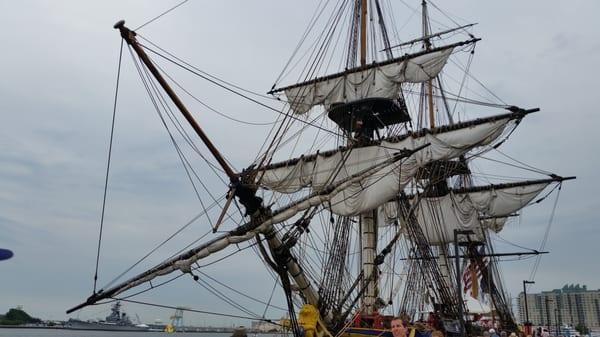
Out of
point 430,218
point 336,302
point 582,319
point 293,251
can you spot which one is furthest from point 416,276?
point 582,319

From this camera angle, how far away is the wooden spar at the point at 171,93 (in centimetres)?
1215

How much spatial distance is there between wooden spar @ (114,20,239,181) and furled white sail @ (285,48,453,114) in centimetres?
1065

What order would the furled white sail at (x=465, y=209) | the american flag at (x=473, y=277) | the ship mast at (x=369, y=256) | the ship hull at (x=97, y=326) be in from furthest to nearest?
the ship hull at (x=97, y=326)
the american flag at (x=473, y=277)
the furled white sail at (x=465, y=209)
the ship mast at (x=369, y=256)

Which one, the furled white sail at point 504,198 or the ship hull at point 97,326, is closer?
the furled white sail at point 504,198

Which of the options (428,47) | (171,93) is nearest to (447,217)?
(428,47)

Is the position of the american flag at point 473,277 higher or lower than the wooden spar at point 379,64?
lower

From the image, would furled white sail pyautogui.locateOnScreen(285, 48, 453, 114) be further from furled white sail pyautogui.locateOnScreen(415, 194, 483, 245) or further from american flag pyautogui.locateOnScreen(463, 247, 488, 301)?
american flag pyautogui.locateOnScreen(463, 247, 488, 301)

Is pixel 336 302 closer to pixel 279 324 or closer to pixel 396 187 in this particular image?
pixel 279 324

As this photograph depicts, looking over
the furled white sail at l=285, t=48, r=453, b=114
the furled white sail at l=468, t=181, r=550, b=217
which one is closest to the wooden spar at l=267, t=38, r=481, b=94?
the furled white sail at l=285, t=48, r=453, b=114

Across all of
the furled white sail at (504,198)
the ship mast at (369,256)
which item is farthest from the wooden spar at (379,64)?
the furled white sail at (504,198)

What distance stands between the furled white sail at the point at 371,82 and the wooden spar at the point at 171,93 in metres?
10.7

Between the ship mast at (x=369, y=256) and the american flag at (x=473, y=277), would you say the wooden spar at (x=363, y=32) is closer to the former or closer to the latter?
the ship mast at (x=369, y=256)

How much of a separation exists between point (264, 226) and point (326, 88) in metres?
13.3

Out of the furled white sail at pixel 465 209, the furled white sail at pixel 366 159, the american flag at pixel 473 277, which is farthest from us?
the american flag at pixel 473 277
